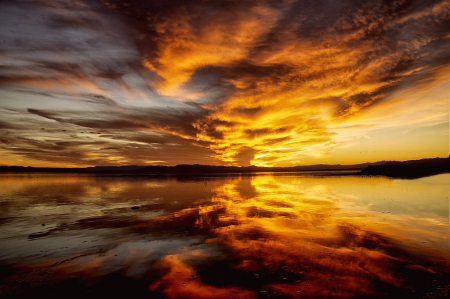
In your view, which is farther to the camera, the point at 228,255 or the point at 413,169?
the point at 413,169

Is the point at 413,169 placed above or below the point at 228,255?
above

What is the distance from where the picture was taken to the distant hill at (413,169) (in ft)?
219

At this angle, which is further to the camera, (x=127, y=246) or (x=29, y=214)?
(x=29, y=214)

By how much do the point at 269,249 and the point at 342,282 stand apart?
3.39 metres

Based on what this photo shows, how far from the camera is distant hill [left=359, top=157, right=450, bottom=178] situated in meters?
66.9

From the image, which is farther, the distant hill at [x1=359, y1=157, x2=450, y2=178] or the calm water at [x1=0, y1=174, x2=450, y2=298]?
the distant hill at [x1=359, y1=157, x2=450, y2=178]

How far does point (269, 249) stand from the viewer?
32.4 ft

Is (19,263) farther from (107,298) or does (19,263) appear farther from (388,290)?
(388,290)

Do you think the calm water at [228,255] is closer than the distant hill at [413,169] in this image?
Yes

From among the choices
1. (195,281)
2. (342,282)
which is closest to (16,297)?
(195,281)

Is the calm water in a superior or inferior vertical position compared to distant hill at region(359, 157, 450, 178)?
inferior

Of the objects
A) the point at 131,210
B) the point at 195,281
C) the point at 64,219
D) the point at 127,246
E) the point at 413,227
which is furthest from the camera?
the point at 131,210

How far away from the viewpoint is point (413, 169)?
69812 mm

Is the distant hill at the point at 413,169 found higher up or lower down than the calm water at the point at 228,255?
higher up
